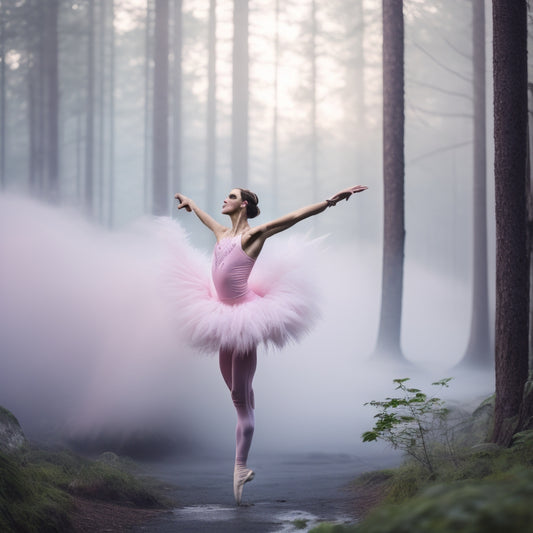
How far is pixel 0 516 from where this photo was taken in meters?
3.83

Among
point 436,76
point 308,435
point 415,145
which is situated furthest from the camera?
point 415,145

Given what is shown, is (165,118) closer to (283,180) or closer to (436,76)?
(436,76)

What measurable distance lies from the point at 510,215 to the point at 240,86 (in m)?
15.5

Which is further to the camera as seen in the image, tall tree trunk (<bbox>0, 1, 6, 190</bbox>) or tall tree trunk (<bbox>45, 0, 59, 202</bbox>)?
tall tree trunk (<bbox>0, 1, 6, 190</bbox>)

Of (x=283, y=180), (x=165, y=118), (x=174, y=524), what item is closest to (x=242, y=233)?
(x=174, y=524)

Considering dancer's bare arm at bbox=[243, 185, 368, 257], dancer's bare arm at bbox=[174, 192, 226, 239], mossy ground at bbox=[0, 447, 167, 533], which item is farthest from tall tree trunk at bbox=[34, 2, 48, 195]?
dancer's bare arm at bbox=[243, 185, 368, 257]

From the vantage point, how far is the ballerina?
5.44 m

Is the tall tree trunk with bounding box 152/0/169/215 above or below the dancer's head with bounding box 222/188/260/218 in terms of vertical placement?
above

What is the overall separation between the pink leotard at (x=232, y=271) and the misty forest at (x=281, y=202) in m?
0.63

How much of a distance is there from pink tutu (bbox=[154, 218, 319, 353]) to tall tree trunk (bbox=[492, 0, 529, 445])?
4.93 ft

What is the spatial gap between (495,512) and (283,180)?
3643 cm

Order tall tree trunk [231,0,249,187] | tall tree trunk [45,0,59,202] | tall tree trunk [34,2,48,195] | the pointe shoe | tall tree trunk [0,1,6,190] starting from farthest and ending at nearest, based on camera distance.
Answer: tall tree trunk [34,2,48,195]
tall tree trunk [0,1,6,190]
tall tree trunk [45,0,59,202]
tall tree trunk [231,0,249,187]
the pointe shoe

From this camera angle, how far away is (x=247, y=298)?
5.67 meters

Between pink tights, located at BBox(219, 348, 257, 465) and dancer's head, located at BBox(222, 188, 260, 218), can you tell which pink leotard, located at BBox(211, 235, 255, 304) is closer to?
dancer's head, located at BBox(222, 188, 260, 218)
